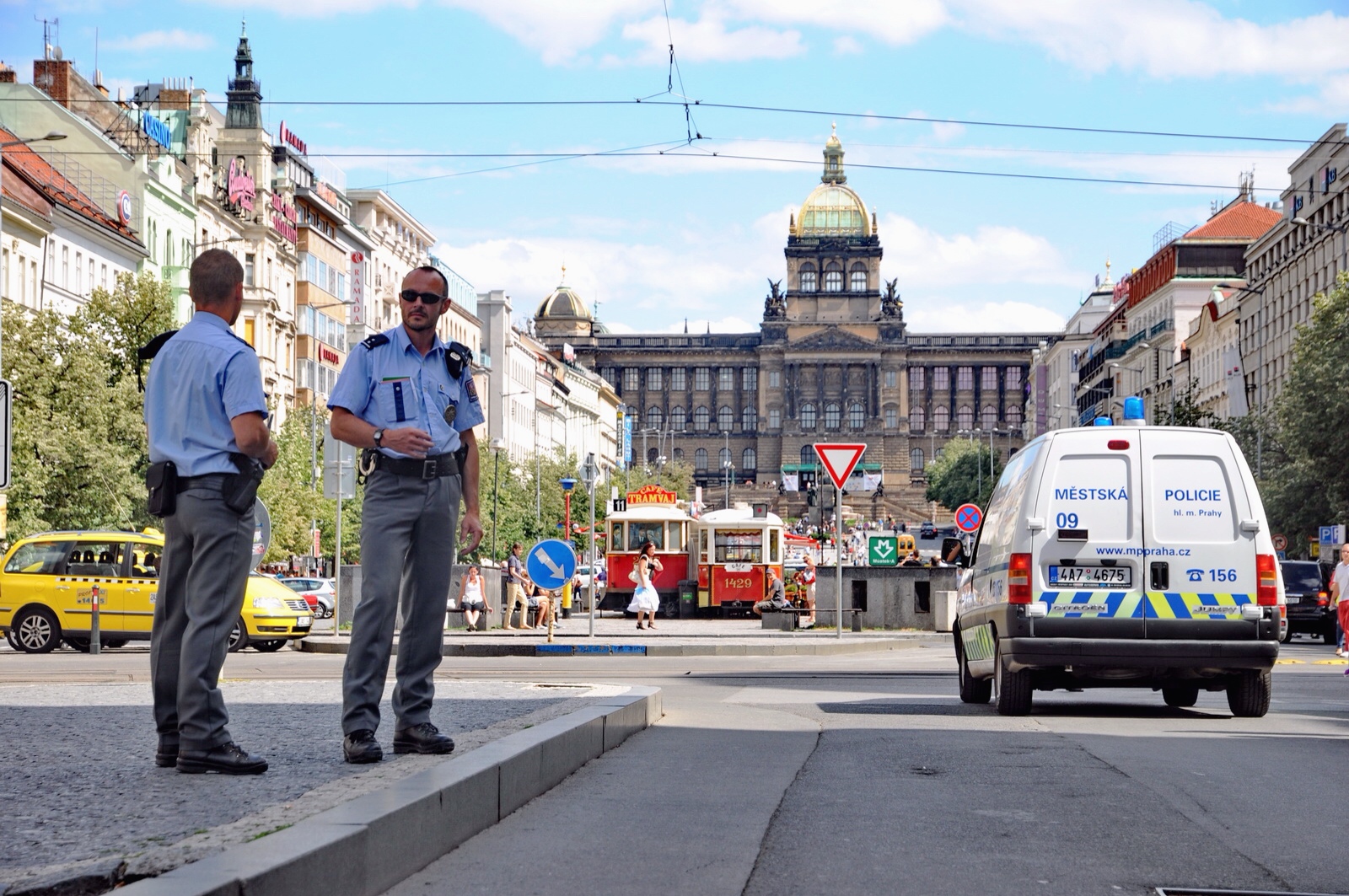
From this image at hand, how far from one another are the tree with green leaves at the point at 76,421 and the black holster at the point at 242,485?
1327 inches

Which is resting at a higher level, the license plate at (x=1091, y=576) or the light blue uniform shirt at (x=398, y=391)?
the light blue uniform shirt at (x=398, y=391)

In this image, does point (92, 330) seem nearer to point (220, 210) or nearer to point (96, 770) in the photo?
point (220, 210)

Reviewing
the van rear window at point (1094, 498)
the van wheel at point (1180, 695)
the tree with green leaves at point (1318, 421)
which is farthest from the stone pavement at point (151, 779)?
the tree with green leaves at point (1318, 421)

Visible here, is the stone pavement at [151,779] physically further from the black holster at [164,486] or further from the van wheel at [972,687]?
the van wheel at [972,687]

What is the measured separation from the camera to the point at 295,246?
279 ft

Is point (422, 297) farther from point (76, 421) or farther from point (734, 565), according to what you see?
point (734, 565)

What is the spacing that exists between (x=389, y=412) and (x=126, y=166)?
200 feet

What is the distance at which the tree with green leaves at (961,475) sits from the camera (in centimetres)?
15450

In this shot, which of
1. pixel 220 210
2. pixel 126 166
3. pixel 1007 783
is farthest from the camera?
pixel 220 210

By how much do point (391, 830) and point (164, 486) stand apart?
1.92m

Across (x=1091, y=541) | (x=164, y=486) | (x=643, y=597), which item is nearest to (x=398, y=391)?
(x=164, y=486)

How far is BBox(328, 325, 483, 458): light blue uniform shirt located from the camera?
8.12 m

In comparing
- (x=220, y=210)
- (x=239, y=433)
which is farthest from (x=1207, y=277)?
(x=239, y=433)

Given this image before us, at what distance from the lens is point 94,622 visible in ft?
90.3
